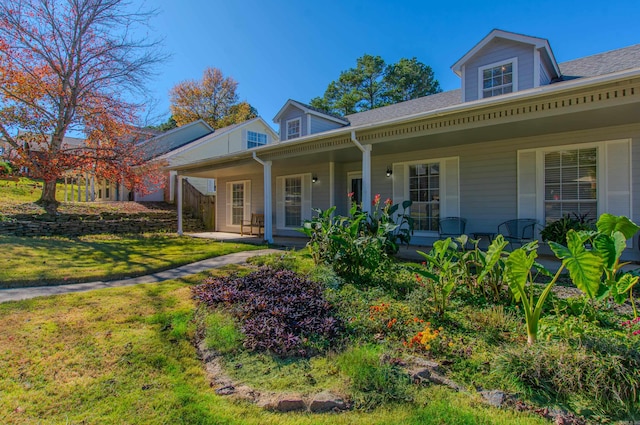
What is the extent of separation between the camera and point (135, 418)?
1.97m

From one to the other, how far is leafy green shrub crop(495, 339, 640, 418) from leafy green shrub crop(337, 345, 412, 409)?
0.77 m

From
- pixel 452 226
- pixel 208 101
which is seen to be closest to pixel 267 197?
pixel 452 226

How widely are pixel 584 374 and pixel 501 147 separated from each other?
589cm

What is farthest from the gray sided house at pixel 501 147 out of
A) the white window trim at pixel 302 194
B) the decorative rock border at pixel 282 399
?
the decorative rock border at pixel 282 399

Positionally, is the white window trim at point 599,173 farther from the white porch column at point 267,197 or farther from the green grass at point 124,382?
the white porch column at point 267,197

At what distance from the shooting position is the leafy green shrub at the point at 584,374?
211 centimetres

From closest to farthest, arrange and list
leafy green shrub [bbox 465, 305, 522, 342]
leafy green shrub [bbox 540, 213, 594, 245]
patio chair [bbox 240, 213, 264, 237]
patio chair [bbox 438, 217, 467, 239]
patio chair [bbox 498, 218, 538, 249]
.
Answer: leafy green shrub [bbox 465, 305, 522, 342], leafy green shrub [bbox 540, 213, 594, 245], patio chair [bbox 498, 218, 538, 249], patio chair [bbox 438, 217, 467, 239], patio chair [bbox 240, 213, 264, 237]

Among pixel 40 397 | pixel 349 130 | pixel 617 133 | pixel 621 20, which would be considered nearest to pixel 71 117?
pixel 349 130

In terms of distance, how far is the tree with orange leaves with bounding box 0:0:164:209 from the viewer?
9750 millimetres

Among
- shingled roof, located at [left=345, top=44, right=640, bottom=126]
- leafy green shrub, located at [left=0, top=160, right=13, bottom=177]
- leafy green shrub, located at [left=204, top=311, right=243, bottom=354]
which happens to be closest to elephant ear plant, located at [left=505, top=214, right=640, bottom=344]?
leafy green shrub, located at [left=204, top=311, right=243, bottom=354]

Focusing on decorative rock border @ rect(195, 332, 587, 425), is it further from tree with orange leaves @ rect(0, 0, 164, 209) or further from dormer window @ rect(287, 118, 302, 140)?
tree with orange leaves @ rect(0, 0, 164, 209)

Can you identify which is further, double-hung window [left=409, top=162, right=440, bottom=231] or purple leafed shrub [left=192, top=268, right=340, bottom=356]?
double-hung window [left=409, top=162, right=440, bottom=231]

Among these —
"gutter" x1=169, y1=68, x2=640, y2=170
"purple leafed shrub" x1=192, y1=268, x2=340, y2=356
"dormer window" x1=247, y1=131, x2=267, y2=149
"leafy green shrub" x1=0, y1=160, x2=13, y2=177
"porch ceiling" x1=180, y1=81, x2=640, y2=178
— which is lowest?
"purple leafed shrub" x1=192, y1=268, x2=340, y2=356

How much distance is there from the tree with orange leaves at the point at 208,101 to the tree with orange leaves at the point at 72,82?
58.0ft
